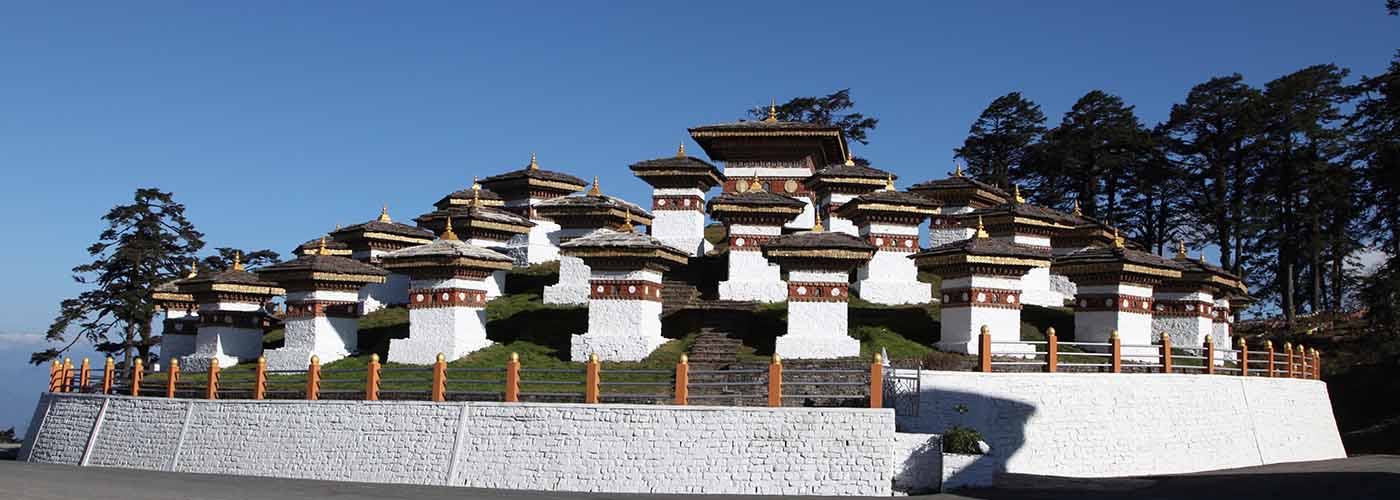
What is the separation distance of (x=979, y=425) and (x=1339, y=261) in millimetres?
36667

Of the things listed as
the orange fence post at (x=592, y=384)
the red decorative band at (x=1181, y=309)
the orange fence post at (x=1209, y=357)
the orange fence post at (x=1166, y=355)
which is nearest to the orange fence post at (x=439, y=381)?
the orange fence post at (x=592, y=384)

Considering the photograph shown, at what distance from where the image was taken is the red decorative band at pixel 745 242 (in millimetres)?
39344

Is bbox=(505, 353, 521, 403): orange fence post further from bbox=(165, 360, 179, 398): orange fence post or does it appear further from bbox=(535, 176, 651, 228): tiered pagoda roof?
bbox=(535, 176, 651, 228): tiered pagoda roof

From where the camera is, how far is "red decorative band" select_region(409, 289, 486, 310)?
113 ft

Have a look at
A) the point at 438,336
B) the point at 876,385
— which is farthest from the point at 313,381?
the point at 876,385

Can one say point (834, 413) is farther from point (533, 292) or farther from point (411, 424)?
point (533, 292)

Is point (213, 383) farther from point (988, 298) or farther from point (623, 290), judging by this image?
point (988, 298)

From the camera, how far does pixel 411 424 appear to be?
25984mm

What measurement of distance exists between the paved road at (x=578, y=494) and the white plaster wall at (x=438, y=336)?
8.63 m

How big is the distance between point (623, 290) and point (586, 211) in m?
11.0

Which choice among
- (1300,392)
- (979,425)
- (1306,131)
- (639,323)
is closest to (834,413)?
(979,425)

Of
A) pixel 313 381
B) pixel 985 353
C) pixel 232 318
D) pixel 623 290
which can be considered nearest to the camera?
pixel 985 353

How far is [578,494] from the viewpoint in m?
23.3

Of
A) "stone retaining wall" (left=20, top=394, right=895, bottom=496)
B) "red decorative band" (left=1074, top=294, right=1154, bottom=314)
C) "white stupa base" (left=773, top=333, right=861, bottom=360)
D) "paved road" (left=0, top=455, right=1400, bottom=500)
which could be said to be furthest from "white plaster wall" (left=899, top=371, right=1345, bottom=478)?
"white stupa base" (left=773, top=333, right=861, bottom=360)
